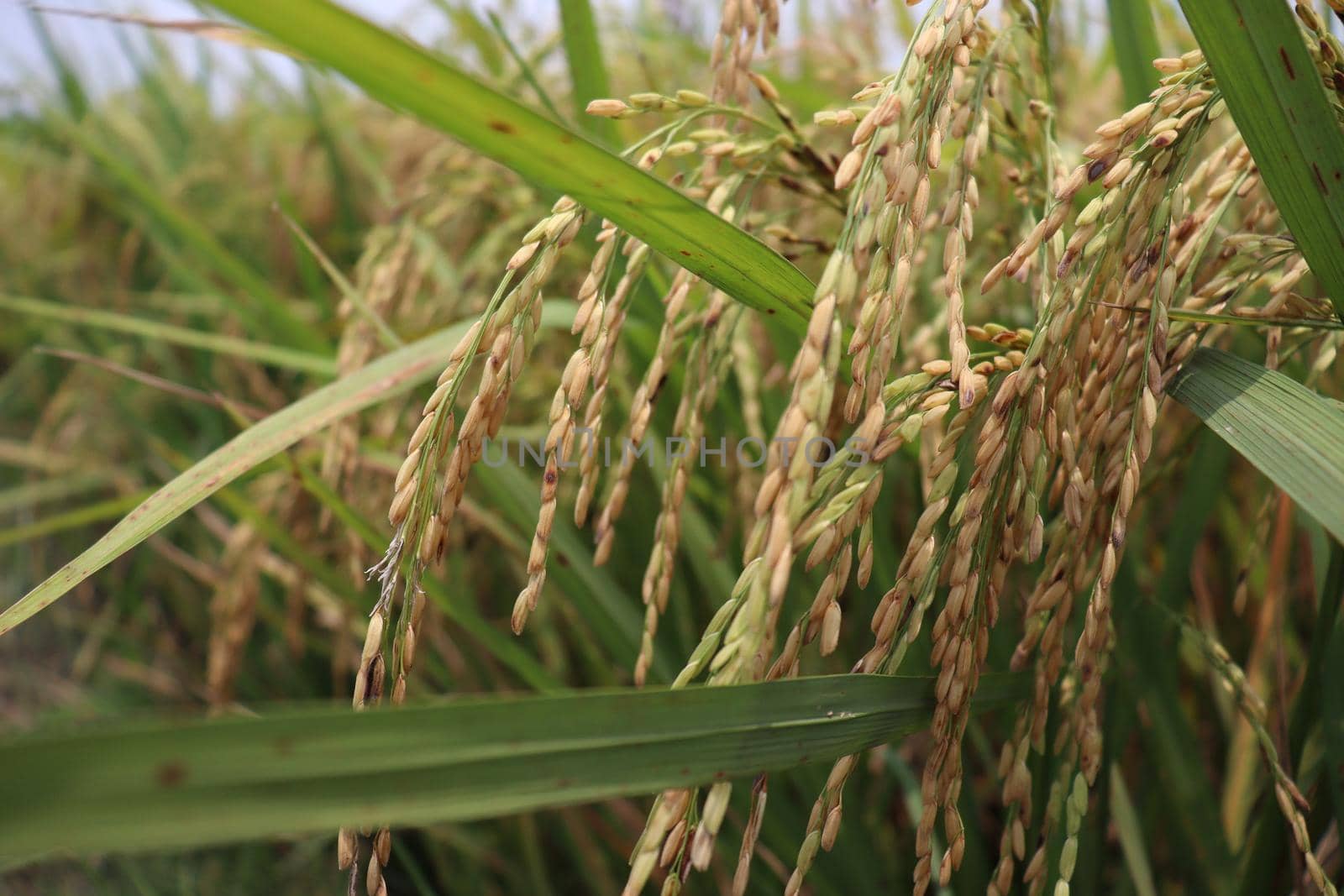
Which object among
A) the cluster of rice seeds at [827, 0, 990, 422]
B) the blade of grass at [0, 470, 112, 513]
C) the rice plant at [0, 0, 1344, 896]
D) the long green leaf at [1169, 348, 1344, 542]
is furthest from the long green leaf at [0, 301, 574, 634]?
the blade of grass at [0, 470, 112, 513]

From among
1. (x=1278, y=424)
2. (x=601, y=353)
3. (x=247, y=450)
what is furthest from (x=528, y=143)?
(x=1278, y=424)

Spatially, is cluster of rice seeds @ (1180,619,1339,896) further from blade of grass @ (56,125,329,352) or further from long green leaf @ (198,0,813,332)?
blade of grass @ (56,125,329,352)

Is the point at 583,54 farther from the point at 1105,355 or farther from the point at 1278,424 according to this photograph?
the point at 1278,424

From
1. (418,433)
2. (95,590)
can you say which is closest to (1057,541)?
(418,433)

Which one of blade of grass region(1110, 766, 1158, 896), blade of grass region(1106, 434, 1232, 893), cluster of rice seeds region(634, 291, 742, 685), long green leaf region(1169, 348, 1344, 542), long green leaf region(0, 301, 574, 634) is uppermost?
long green leaf region(0, 301, 574, 634)

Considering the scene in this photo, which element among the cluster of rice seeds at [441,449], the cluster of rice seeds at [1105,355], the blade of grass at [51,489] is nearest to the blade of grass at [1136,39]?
the cluster of rice seeds at [1105,355]

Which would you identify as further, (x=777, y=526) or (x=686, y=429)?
(x=686, y=429)

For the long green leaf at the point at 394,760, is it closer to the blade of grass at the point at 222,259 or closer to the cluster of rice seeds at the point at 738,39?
the cluster of rice seeds at the point at 738,39
